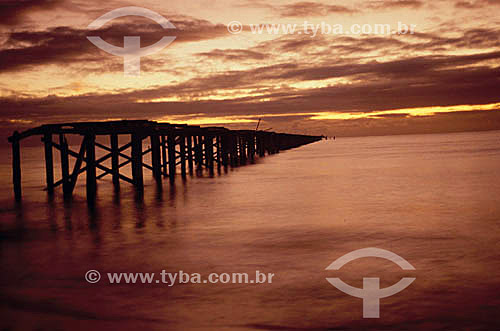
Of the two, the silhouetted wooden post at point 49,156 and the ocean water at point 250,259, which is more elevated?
the silhouetted wooden post at point 49,156

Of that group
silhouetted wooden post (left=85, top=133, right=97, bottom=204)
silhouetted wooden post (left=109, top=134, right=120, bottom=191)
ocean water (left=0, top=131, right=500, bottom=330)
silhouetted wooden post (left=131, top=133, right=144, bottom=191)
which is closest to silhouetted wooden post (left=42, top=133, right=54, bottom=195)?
silhouetted wooden post (left=85, top=133, right=97, bottom=204)

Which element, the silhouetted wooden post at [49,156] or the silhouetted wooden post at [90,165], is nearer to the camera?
the silhouetted wooden post at [90,165]

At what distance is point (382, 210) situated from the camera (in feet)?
42.5

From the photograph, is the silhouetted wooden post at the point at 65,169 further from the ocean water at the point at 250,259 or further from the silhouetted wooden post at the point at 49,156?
the ocean water at the point at 250,259

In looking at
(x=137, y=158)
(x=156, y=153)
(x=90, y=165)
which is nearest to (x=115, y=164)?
(x=137, y=158)

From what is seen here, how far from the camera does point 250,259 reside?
25.8 ft

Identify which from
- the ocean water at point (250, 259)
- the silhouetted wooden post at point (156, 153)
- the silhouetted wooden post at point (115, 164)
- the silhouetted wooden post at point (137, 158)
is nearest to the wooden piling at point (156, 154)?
the silhouetted wooden post at point (156, 153)

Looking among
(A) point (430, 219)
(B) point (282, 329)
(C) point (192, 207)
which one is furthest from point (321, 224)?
(B) point (282, 329)

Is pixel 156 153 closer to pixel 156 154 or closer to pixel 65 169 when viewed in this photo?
pixel 156 154

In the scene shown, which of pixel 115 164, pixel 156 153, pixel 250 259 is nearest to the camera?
pixel 250 259

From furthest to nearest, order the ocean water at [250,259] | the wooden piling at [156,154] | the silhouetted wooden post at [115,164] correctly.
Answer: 1. the wooden piling at [156,154]
2. the silhouetted wooden post at [115,164]
3. the ocean water at [250,259]

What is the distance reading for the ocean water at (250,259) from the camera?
5277 mm

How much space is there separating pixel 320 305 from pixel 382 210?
25.7 ft

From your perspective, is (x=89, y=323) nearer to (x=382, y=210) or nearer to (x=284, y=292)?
(x=284, y=292)
